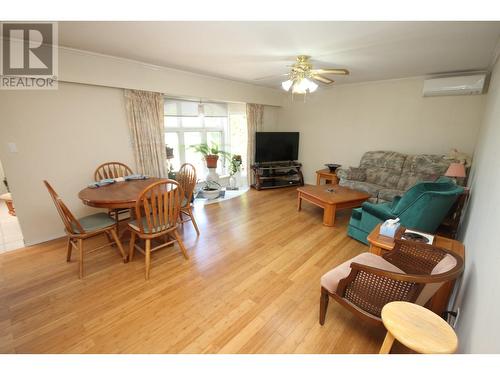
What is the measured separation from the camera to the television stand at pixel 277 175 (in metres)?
5.00

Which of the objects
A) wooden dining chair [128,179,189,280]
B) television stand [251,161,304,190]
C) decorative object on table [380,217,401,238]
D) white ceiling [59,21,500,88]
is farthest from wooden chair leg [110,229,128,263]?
television stand [251,161,304,190]

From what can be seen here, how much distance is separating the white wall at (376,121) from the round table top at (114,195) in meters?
4.06

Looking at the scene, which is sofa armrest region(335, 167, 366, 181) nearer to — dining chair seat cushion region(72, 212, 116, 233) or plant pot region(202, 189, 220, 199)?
plant pot region(202, 189, 220, 199)

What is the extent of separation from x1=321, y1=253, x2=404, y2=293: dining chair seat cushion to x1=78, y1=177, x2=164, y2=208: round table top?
1805 millimetres

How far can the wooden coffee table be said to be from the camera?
3.06 meters

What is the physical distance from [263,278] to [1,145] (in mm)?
3195

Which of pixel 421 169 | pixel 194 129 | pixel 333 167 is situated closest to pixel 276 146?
pixel 333 167

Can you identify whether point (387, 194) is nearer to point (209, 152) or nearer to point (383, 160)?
point (383, 160)

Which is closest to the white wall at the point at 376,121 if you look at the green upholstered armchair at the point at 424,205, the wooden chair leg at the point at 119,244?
the green upholstered armchair at the point at 424,205

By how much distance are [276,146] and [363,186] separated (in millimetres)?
2245

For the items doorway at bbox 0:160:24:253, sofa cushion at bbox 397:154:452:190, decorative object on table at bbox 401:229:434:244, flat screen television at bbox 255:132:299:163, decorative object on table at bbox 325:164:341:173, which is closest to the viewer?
decorative object on table at bbox 401:229:434:244
